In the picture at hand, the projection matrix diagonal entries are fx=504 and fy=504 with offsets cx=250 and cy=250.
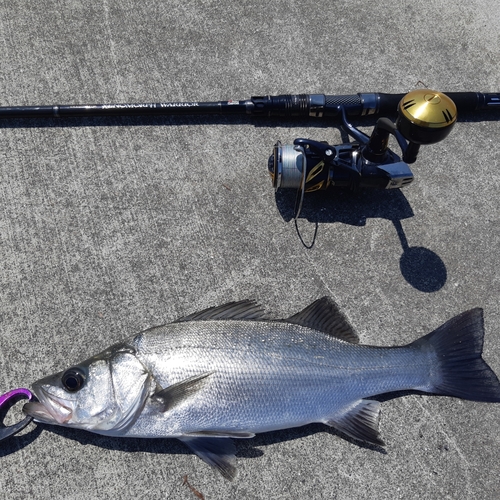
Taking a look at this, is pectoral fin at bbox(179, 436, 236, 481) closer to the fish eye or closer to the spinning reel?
the fish eye

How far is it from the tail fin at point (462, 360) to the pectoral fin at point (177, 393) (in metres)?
1.14

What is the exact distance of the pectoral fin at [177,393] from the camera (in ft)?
7.62

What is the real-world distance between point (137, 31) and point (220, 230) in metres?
1.58

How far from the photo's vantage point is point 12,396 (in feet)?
8.11

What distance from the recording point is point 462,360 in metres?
2.52

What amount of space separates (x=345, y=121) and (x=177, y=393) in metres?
1.84

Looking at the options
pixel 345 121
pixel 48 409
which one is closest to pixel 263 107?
pixel 345 121

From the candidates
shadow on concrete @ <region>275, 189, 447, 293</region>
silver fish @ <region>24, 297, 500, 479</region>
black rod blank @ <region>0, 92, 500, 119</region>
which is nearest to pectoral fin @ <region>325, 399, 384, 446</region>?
silver fish @ <region>24, 297, 500, 479</region>

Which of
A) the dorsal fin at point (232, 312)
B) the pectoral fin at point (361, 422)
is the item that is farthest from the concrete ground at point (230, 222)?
the dorsal fin at point (232, 312)

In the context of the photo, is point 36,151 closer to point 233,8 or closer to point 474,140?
point 233,8

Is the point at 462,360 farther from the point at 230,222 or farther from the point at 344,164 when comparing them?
the point at 230,222

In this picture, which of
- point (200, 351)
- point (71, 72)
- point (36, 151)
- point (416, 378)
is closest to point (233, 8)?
point (71, 72)

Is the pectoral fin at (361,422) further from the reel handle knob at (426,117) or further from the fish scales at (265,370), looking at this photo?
the reel handle knob at (426,117)

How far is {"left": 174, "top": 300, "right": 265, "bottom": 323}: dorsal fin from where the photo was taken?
8.37 feet
